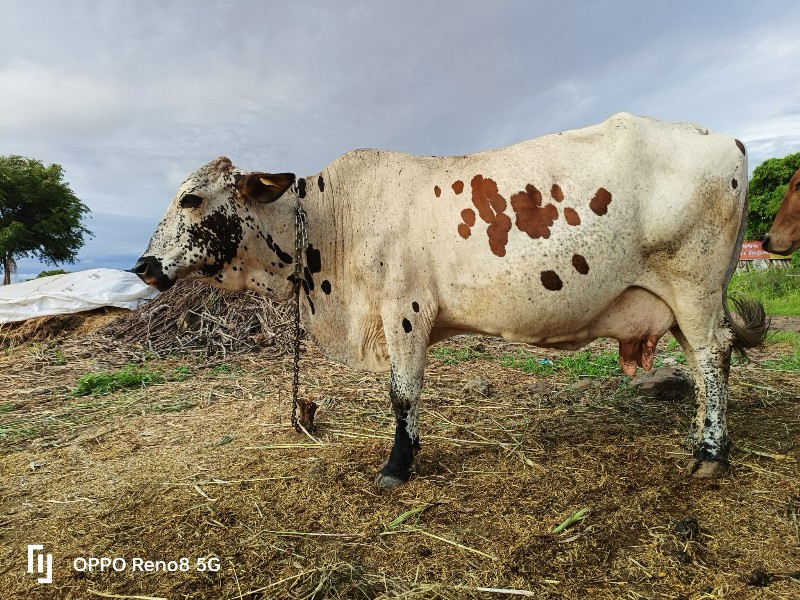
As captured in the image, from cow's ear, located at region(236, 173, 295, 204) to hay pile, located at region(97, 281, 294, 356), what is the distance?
4.89 metres

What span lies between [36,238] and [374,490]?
34948 mm

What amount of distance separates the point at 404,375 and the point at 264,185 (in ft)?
5.50

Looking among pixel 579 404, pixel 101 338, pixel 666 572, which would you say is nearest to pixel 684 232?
pixel 666 572

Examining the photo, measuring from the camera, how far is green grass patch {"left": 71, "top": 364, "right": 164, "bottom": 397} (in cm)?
656

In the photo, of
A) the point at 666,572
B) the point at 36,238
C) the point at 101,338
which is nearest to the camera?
the point at 666,572

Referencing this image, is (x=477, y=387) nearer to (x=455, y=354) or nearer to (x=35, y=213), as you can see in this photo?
(x=455, y=354)

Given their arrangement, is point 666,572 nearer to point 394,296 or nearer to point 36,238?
point 394,296

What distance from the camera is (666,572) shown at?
8.36 feet

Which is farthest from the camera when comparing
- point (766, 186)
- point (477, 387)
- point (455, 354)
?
point (766, 186)

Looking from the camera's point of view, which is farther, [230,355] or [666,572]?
[230,355]

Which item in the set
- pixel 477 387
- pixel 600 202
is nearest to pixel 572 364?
pixel 477 387

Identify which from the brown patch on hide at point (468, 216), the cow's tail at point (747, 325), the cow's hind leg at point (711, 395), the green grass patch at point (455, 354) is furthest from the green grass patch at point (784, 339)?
the brown patch on hide at point (468, 216)

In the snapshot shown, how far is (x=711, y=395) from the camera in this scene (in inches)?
143

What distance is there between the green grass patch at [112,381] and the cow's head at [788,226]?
26.8 ft
